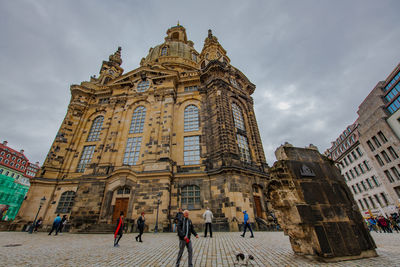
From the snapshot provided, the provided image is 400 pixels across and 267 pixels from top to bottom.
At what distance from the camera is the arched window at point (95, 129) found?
71.9ft

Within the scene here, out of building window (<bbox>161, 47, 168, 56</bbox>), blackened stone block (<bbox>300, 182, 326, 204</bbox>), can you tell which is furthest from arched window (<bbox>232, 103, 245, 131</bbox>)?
building window (<bbox>161, 47, 168, 56</bbox>)

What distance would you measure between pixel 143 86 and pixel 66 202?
1667 centimetres

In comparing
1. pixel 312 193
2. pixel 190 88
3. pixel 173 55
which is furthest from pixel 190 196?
pixel 173 55

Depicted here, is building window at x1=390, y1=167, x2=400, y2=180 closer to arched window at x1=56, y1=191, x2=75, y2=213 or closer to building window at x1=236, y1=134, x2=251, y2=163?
building window at x1=236, y1=134, x2=251, y2=163

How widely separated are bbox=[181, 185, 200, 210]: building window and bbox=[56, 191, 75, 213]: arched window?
40.8 feet

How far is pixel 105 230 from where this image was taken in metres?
14.1

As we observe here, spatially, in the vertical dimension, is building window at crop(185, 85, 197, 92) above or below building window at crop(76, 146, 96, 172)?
above

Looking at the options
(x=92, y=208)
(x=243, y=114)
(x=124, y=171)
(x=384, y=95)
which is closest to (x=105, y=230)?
(x=92, y=208)

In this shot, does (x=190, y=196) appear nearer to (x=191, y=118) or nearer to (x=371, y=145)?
(x=191, y=118)

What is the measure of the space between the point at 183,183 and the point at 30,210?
15.9m

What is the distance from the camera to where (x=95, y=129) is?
22.6 m

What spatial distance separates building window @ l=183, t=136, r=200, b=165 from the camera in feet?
57.6

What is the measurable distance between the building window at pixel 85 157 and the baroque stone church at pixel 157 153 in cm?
14

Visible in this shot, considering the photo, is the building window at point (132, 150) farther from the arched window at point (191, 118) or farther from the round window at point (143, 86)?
the round window at point (143, 86)
